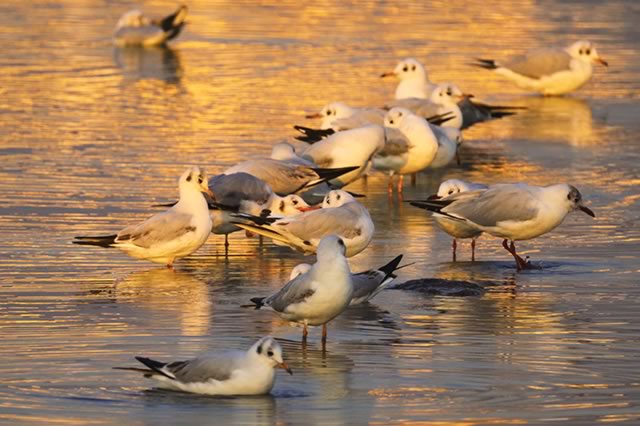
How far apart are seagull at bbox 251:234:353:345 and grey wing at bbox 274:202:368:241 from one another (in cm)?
213

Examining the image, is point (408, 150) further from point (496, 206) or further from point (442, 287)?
point (442, 287)

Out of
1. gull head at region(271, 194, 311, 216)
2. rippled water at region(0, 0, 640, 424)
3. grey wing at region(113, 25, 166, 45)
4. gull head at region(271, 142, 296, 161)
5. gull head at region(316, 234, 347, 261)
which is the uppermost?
grey wing at region(113, 25, 166, 45)

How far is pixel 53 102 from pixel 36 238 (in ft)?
28.9

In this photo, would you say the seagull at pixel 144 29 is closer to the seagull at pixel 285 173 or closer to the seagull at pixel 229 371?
the seagull at pixel 285 173

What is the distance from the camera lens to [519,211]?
1312cm

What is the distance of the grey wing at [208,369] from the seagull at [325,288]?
119 cm

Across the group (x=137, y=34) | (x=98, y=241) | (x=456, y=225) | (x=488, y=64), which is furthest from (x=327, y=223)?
(x=137, y=34)

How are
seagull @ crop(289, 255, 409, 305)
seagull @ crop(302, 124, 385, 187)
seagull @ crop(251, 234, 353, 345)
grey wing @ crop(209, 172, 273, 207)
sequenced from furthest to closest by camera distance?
seagull @ crop(302, 124, 385, 187) < grey wing @ crop(209, 172, 273, 207) < seagull @ crop(289, 255, 409, 305) < seagull @ crop(251, 234, 353, 345)

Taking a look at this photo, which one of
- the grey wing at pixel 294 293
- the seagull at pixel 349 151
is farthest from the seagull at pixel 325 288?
the seagull at pixel 349 151

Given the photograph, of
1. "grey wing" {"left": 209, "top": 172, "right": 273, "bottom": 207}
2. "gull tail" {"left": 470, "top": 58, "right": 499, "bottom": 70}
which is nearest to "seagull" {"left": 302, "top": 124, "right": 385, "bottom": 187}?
"grey wing" {"left": 209, "top": 172, "right": 273, "bottom": 207}

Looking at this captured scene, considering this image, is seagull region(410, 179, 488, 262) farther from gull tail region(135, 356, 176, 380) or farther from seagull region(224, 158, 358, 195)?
gull tail region(135, 356, 176, 380)

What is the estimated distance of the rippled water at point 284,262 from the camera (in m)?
9.46

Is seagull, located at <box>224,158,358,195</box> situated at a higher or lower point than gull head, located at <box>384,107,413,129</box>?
lower

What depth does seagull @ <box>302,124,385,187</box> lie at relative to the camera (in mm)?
16047
